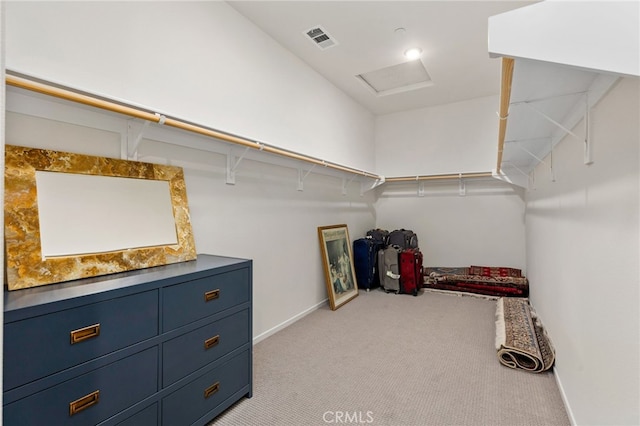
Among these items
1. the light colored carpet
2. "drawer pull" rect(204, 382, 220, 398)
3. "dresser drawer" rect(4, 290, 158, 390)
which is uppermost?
"dresser drawer" rect(4, 290, 158, 390)

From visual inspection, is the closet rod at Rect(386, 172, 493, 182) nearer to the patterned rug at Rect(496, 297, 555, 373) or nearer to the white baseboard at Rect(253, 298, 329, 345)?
the patterned rug at Rect(496, 297, 555, 373)

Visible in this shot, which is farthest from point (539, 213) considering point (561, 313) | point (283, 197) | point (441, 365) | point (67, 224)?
point (67, 224)

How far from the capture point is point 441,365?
2365mm

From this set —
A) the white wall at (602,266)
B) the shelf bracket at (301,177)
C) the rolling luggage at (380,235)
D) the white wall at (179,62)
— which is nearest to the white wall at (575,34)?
the white wall at (602,266)

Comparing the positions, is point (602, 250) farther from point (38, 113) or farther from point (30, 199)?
point (38, 113)

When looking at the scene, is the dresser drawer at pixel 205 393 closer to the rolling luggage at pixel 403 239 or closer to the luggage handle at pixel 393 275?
the luggage handle at pixel 393 275

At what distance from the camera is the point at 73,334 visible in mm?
1189

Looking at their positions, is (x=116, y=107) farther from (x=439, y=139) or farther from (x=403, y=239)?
(x=439, y=139)

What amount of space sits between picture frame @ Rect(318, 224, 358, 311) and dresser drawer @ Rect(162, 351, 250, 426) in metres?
1.84

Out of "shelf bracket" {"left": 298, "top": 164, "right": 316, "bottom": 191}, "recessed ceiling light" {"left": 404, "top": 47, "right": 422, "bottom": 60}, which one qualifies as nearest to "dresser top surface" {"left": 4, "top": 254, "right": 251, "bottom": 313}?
"shelf bracket" {"left": 298, "top": 164, "right": 316, "bottom": 191}

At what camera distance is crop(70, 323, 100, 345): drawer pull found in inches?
46.9

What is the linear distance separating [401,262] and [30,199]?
3.88 metres

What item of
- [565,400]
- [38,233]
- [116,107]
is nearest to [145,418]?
[38,233]

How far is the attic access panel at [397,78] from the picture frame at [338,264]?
1901 mm
